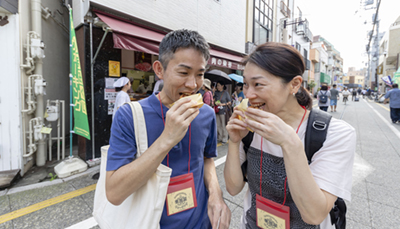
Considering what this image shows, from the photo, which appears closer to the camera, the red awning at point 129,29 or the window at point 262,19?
the red awning at point 129,29

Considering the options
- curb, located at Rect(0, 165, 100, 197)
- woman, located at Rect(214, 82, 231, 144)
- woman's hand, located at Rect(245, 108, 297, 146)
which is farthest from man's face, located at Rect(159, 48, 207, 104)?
woman, located at Rect(214, 82, 231, 144)

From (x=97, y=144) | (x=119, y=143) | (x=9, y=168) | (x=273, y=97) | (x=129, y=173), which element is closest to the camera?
(x=129, y=173)

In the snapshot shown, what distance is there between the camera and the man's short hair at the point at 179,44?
4.36 ft

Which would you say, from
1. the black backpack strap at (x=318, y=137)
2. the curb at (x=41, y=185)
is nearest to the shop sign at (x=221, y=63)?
the curb at (x=41, y=185)

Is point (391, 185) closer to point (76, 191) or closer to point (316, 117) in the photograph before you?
point (316, 117)

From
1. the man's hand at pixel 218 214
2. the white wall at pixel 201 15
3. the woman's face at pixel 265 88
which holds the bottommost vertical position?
the man's hand at pixel 218 214

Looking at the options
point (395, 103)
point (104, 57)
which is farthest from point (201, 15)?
point (395, 103)

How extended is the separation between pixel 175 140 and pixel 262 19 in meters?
16.0

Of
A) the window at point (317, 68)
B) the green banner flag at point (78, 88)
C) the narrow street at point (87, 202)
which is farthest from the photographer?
the window at point (317, 68)

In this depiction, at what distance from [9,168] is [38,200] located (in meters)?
1.41

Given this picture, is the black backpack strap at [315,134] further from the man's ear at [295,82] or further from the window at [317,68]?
the window at [317,68]

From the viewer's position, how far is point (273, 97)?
125cm

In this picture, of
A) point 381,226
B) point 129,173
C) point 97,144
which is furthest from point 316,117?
point 97,144

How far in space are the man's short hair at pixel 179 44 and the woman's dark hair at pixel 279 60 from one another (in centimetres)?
36
